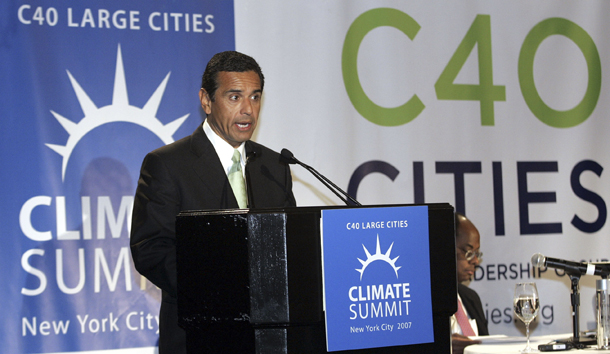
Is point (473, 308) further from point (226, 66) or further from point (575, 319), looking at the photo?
point (226, 66)

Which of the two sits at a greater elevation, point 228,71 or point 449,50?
point 449,50

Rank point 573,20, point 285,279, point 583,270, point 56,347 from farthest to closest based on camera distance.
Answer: point 573,20 → point 56,347 → point 583,270 → point 285,279

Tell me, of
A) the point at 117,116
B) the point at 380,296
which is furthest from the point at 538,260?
the point at 117,116

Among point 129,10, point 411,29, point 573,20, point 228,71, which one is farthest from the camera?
point 573,20

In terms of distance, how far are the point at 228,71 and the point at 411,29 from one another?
2484mm

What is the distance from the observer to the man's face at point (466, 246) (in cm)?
380

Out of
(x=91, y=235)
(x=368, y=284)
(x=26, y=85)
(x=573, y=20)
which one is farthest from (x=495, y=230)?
(x=368, y=284)

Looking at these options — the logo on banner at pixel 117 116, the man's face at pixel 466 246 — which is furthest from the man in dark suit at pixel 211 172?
the man's face at pixel 466 246

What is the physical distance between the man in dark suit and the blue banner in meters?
1.61

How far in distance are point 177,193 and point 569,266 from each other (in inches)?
62.4

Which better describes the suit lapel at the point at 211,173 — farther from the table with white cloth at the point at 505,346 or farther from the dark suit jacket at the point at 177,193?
the table with white cloth at the point at 505,346

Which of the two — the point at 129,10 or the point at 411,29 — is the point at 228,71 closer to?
the point at 129,10

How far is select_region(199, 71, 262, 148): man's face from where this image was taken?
82.8 inches

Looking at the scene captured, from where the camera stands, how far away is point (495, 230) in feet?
14.4
